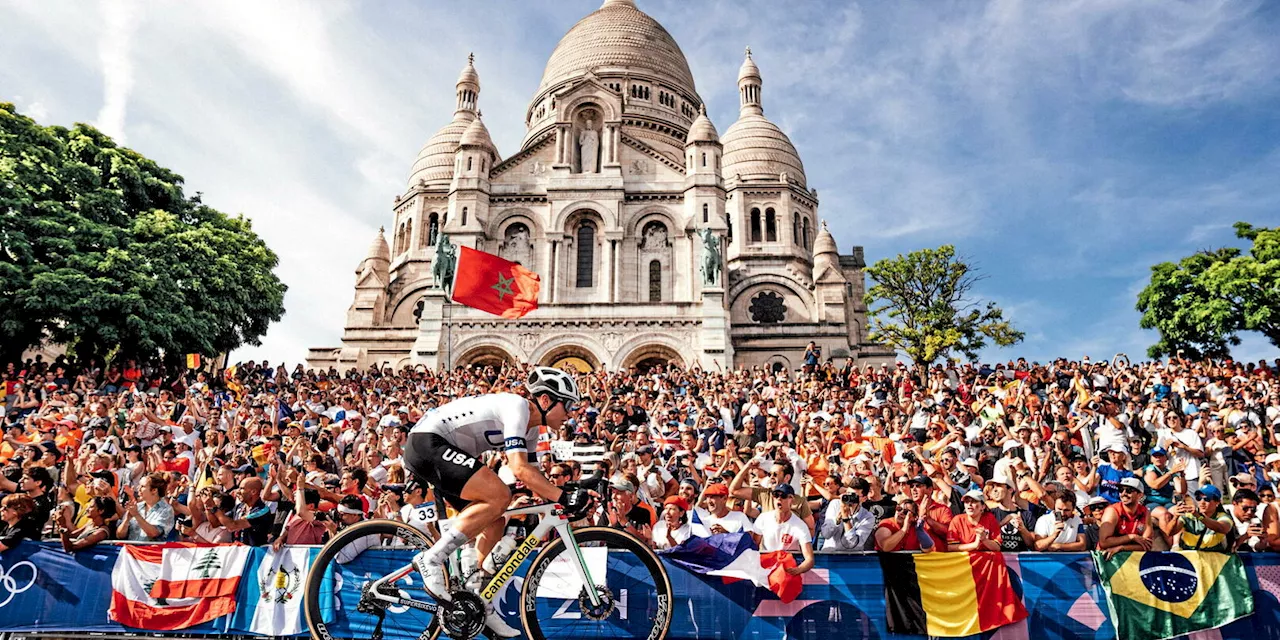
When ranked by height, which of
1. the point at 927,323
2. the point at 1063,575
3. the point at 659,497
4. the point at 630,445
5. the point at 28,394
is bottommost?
the point at 1063,575

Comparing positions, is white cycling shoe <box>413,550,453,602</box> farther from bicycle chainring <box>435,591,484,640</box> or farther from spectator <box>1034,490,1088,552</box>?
spectator <box>1034,490,1088,552</box>

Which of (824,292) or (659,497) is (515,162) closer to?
(824,292)

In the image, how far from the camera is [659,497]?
31.5ft

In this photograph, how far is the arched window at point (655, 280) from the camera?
37.8 m

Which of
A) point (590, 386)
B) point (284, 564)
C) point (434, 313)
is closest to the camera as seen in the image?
point (284, 564)

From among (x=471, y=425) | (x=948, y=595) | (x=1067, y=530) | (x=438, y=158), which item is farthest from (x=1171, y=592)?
(x=438, y=158)

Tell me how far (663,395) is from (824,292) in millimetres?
24640

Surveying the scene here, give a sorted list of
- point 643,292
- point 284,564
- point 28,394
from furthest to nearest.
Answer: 1. point 643,292
2. point 28,394
3. point 284,564

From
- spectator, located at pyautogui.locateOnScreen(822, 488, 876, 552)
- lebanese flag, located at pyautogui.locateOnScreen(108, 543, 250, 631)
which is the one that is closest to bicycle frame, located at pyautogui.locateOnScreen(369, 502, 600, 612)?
lebanese flag, located at pyautogui.locateOnScreen(108, 543, 250, 631)

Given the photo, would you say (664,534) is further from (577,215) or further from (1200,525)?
(577,215)

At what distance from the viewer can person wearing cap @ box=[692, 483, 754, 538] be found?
8031 mm

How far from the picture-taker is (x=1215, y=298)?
104 ft

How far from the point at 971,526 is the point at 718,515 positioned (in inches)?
95.1

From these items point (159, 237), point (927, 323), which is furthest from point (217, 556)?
point (927, 323)
